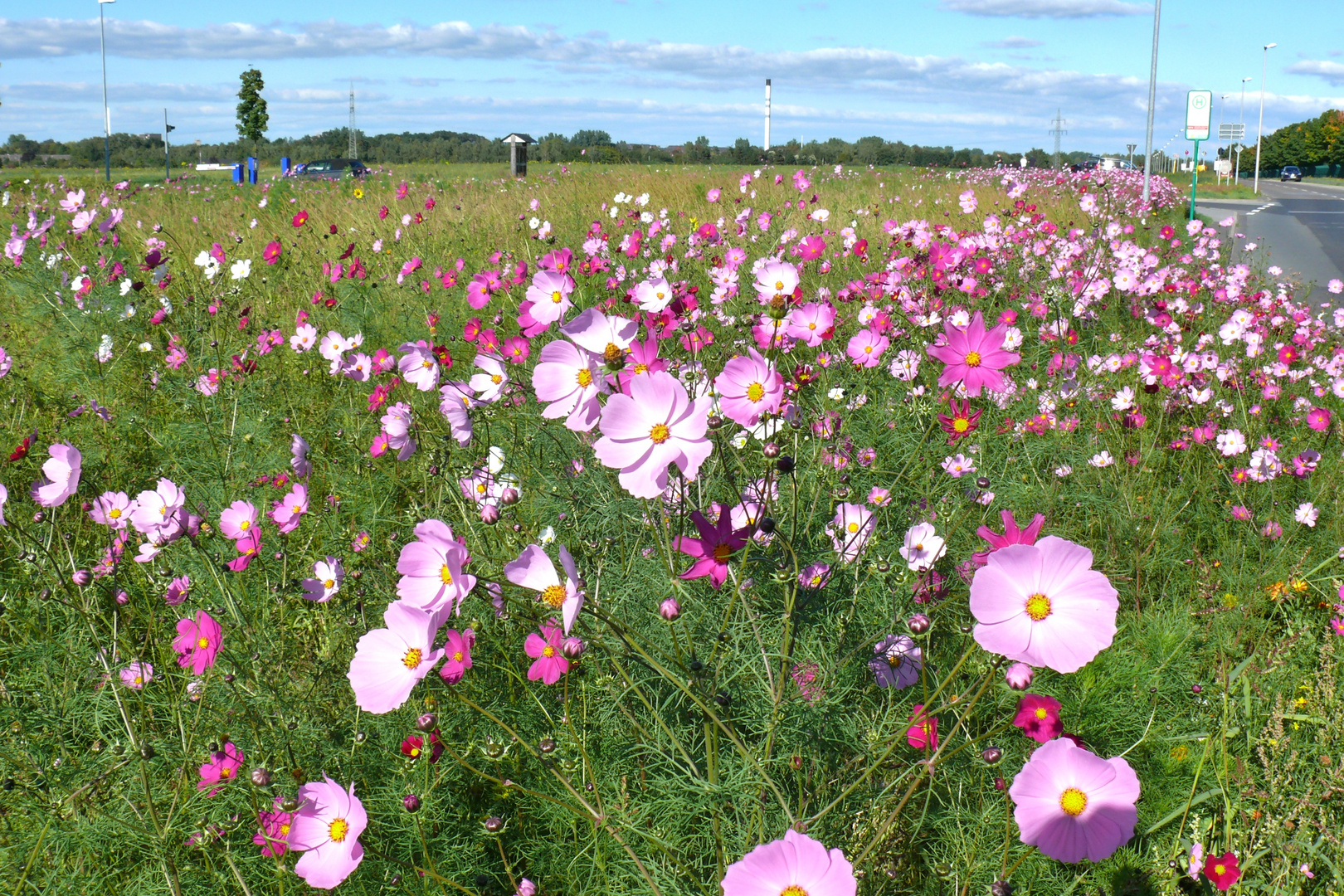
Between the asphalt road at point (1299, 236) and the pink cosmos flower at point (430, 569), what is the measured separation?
594 centimetres

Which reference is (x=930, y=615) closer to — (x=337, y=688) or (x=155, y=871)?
(x=337, y=688)

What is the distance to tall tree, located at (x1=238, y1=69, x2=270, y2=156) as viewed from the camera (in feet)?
105

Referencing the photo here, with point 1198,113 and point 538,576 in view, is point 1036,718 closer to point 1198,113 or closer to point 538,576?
point 538,576

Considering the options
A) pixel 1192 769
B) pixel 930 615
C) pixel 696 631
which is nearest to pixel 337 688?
pixel 696 631

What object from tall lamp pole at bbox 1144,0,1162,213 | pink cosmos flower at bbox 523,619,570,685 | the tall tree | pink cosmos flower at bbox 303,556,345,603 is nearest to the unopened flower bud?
pink cosmos flower at bbox 523,619,570,685

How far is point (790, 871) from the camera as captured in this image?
2.62 ft

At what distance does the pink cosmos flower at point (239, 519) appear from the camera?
1.65 m

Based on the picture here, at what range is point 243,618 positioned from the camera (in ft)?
4.94

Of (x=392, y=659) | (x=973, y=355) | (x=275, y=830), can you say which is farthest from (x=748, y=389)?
(x=275, y=830)

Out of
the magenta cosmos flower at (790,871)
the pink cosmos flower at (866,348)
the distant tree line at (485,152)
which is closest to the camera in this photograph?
the magenta cosmos flower at (790,871)

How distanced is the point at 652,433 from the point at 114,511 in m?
1.27

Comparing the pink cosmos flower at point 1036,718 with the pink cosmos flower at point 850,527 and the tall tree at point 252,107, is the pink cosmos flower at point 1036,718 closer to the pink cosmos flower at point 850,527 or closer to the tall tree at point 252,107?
the pink cosmos flower at point 850,527

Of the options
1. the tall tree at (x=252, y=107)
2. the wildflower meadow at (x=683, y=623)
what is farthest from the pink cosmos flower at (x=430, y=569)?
the tall tree at (x=252, y=107)

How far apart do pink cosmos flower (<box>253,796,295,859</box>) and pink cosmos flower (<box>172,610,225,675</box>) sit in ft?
0.79
